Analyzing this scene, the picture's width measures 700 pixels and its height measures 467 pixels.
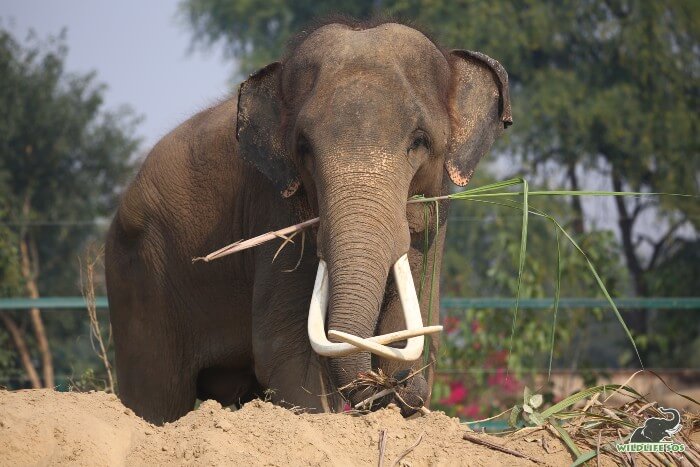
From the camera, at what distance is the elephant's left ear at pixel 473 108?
5.89 metres

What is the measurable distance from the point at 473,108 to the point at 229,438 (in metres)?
2.73

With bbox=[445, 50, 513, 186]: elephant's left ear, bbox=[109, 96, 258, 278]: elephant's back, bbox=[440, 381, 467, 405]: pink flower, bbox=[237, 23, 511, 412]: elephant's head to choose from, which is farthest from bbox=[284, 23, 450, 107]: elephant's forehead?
bbox=[440, 381, 467, 405]: pink flower

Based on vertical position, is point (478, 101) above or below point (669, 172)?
below

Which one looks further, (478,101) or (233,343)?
(233,343)

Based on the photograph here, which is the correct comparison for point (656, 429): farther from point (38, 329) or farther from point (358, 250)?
point (38, 329)

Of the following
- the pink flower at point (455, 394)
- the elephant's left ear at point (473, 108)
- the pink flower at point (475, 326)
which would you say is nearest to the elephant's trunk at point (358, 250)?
the elephant's left ear at point (473, 108)

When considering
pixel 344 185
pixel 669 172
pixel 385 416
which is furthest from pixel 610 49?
pixel 385 416

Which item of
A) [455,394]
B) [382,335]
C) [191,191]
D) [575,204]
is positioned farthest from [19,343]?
[575,204]

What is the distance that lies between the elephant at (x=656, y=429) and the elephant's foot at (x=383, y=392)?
2.56 ft

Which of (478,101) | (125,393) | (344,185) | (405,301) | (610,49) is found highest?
(610,49)

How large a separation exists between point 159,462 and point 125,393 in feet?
13.2

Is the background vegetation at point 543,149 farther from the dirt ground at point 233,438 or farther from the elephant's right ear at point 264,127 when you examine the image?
the dirt ground at point 233,438

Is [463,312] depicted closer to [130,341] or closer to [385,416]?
[130,341]

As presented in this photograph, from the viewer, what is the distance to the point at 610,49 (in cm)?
2019
